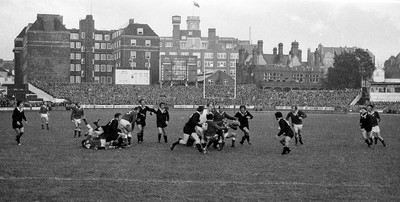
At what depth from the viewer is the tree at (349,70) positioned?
4075 inches

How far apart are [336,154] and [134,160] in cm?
850

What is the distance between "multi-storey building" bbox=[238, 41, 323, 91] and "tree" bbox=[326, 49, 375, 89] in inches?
338

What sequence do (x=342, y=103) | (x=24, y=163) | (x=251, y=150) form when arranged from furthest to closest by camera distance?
1. (x=342, y=103)
2. (x=251, y=150)
3. (x=24, y=163)

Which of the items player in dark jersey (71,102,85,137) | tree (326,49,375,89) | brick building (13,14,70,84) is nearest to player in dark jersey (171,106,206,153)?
player in dark jersey (71,102,85,137)

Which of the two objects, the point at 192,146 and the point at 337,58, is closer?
the point at 192,146

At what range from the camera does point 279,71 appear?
11312cm

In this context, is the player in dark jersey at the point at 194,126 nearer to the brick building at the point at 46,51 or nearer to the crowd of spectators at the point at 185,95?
the crowd of spectators at the point at 185,95

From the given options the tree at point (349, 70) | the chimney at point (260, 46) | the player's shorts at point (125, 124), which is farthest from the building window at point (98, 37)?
the player's shorts at point (125, 124)

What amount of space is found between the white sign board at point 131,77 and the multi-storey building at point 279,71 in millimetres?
29155

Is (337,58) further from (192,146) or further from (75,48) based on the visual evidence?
(192,146)

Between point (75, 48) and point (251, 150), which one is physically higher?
point (75, 48)

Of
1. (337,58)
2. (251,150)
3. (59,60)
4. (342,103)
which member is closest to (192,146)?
(251,150)

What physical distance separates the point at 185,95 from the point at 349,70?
38.2 meters

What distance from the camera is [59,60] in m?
93.5
